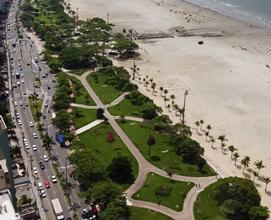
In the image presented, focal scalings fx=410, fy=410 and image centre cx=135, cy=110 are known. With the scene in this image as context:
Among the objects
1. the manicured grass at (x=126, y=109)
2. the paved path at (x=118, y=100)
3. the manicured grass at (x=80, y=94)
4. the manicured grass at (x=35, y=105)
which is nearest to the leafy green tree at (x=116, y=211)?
the manicured grass at (x=126, y=109)

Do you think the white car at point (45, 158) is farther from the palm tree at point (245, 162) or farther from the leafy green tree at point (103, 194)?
the palm tree at point (245, 162)

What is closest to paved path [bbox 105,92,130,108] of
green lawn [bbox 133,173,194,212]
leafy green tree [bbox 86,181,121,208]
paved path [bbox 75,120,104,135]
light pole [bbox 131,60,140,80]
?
paved path [bbox 75,120,104,135]

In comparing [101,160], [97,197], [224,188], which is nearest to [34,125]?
[101,160]

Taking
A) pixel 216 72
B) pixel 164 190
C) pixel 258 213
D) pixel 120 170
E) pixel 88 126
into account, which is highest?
pixel 216 72

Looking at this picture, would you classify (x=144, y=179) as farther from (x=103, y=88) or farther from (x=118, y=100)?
(x=103, y=88)

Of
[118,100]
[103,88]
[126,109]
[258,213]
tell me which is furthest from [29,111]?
[258,213]

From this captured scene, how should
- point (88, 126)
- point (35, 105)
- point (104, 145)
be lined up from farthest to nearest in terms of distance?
1. point (35, 105)
2. point (88, 126)
3. point (104, 145)

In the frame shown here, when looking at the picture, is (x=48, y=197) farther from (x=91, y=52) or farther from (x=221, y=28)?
(x=221, y=28)
